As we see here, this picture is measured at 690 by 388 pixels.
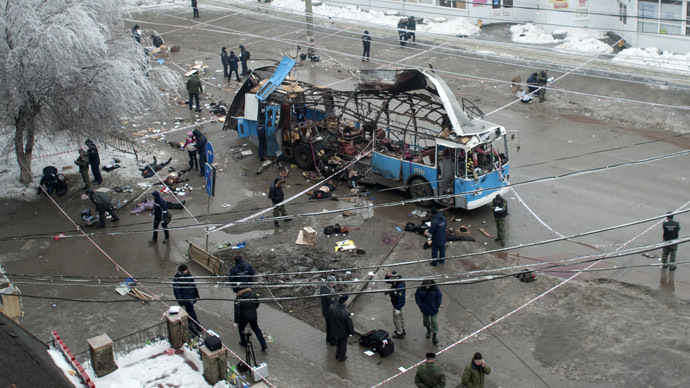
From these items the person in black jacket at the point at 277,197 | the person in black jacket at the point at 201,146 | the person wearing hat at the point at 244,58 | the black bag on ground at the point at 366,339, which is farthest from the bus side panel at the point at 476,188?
the person wearing hat at the point at 244,58

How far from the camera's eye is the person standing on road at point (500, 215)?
15875mm

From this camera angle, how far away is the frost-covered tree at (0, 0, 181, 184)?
683 inches

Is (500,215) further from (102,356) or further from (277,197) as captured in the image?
(102,356)

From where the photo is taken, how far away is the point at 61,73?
17547mm

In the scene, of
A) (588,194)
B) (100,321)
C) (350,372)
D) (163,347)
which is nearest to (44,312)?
(100,321)

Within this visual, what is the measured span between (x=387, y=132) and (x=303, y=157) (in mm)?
2732

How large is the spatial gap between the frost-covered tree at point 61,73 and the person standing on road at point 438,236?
892cm

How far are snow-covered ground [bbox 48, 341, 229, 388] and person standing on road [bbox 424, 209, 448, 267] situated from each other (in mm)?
6125

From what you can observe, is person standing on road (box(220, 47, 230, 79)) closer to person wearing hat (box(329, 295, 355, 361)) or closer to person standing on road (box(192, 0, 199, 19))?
person standing on road (box(192, 0, 199, 19))

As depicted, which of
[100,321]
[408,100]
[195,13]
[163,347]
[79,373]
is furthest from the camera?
[195,13]

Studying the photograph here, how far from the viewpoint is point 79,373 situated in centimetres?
961

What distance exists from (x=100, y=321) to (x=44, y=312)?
1.30 meters

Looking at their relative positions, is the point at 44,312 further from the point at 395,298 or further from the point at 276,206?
the point at 395,298

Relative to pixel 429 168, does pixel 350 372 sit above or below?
below
